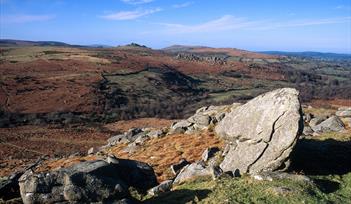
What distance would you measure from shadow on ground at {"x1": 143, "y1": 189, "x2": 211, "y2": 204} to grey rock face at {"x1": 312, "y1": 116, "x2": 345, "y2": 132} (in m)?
19.2

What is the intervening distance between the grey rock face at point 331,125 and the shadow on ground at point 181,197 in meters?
19.2

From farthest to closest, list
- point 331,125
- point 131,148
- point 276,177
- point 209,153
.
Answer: point 131,148, point 331,125, point 209,153, point 276,177

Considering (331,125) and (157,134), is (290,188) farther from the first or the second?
(157,134)

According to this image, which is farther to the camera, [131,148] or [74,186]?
[131,148]

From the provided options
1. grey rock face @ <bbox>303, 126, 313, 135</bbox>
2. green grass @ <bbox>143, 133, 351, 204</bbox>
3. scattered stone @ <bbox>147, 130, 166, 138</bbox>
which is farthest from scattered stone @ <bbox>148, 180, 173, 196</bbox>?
scattered stone @ <bbox>147, 130, 166, 138</bbox>

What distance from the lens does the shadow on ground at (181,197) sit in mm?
19797

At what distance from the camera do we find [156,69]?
16538cm

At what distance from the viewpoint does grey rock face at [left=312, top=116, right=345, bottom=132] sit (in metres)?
36.6

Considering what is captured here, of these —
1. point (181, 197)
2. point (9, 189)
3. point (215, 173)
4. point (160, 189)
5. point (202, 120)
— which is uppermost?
point (215, 173)

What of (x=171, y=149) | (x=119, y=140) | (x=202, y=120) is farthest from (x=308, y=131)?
(x=119, y=140)

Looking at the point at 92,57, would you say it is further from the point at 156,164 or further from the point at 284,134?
the point at 284,134

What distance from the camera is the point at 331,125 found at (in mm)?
37312

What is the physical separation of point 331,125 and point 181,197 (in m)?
21.3

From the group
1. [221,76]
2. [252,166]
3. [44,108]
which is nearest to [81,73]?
[44,108]
